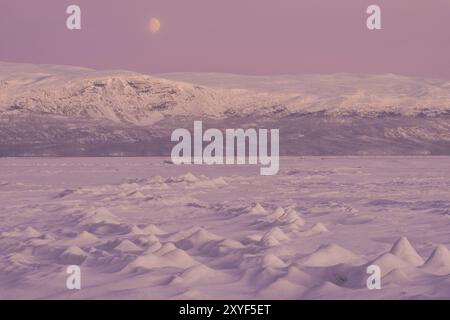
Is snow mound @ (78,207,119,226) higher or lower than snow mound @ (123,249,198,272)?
higher

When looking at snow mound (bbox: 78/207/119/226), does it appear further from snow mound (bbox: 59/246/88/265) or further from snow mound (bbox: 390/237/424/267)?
snow mound (bbox: 390/237/424/267)

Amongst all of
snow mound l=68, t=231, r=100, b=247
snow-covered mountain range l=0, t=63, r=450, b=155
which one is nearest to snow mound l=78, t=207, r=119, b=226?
snow mound l=68, t=231, r=100, b=247

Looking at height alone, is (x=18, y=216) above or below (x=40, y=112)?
below

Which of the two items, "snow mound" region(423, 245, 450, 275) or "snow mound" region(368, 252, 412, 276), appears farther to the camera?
"snow mound" region(423, 245, 450, 275)

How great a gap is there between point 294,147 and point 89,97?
71860 mm

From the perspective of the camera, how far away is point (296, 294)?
10531 mm

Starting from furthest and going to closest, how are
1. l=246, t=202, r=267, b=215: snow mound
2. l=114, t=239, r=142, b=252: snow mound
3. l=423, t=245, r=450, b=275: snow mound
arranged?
l=246, t=202, r=267, b=215: snow mound, l=114, t=239, r=142, b=252: snow mound, l=423, t=245, r=450, b=275: snow mound

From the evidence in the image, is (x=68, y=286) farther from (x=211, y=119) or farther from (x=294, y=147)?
(x=211, y=119)

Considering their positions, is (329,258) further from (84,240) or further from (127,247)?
(84,240)

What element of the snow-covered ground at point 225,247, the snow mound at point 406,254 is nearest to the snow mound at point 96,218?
the snow-covered ground at point 225,247

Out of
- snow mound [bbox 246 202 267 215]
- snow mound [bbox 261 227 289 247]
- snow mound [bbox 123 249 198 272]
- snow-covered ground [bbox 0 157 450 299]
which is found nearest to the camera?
snow-covered ground [bbox 0 157 450 299]

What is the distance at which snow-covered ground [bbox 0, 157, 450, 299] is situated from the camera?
35.8ft

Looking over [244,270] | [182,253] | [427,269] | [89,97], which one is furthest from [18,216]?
[89,97]
